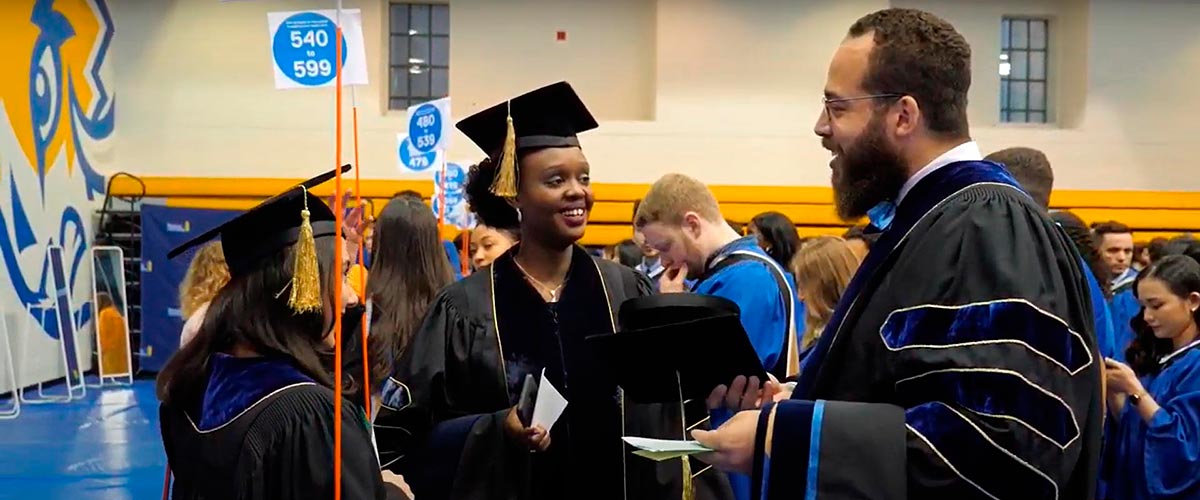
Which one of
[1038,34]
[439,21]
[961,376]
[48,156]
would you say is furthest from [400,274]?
[1038,34]

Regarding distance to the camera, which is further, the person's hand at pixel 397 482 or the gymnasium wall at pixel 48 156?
the gymnasium wall at pixel 48 156

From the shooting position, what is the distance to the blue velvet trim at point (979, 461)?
1487 millimetres

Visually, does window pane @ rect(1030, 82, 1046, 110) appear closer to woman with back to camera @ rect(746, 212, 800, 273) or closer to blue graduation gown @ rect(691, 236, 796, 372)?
woman with back to camera @ rect(746, 212, 800, 273)

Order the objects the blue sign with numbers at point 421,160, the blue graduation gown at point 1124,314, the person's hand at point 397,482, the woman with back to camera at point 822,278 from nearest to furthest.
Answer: the person's hand at point 397,482 < the woman with back to camera at point 822,278 < the blue graduation gown at point 1124,314 < the blue sign with numbers at point 421,160

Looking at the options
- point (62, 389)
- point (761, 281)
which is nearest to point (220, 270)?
point (761, 281)

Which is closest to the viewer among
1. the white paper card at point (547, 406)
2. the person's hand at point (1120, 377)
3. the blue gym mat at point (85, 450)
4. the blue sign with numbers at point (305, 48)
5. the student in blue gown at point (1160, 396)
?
the white paper card at point (547, 406)

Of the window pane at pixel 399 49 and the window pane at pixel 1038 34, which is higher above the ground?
the window pane at pixel 1038 34

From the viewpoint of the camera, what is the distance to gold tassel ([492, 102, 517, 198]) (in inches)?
104

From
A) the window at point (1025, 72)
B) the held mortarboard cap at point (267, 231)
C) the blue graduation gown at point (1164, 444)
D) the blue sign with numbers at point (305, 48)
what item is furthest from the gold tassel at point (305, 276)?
the window at point (1025, 72)

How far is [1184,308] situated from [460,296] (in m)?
2.38

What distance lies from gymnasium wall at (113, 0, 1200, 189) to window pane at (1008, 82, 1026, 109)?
43 centimetres

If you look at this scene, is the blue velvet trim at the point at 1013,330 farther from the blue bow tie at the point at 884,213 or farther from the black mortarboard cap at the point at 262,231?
the black mortarboard cap at the point at 262,231

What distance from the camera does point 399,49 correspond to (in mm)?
12711

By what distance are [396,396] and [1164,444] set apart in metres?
2.27
